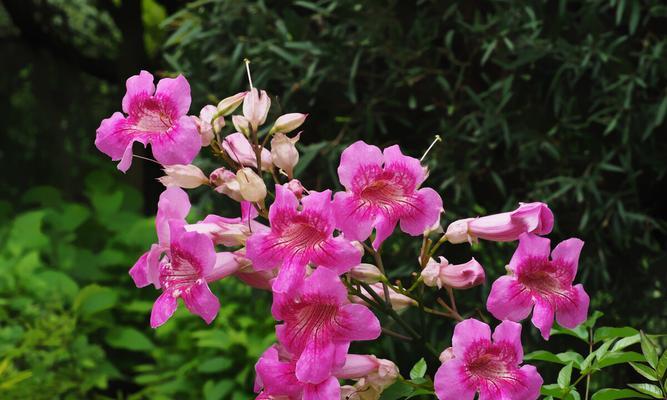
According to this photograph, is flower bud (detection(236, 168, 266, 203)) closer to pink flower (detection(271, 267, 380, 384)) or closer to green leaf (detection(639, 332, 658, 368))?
pink flower (detection(271, 267, 380, 384))

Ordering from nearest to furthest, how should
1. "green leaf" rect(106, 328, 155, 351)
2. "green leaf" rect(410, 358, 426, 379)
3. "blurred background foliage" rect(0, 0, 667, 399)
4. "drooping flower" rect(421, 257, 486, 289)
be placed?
"drooping flower" rect(421, 257, 486, 289)
"green leaf" rect(410, 358, 426, 379)
"blurred background foliage" rect(0, 0, 667, 399)
"green leaf" rect(106, 328, 155, 351)

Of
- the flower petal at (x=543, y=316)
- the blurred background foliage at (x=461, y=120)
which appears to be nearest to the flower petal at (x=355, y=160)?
the flower petal at (x=543, y=316)

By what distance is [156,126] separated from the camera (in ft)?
3.12

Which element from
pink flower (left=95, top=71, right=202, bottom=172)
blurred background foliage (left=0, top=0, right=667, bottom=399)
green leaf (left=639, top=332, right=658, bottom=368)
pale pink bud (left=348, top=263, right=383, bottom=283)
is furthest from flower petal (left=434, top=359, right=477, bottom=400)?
blurred background foliage (left=0, top=0, right=667, bottom=399)

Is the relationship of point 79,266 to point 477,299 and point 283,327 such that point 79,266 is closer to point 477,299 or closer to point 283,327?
point 477,299

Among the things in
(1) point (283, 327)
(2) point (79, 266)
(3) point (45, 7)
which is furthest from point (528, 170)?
(3) point (45, 7)

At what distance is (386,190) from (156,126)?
24 centimetres

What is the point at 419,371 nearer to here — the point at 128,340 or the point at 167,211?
the point at 167,211

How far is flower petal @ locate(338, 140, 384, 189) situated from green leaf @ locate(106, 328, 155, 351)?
8.90 feet

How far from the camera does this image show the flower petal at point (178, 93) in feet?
3.05

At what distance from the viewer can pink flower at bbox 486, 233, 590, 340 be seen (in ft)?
2.91

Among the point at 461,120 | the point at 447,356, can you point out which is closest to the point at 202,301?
the point at 447,356

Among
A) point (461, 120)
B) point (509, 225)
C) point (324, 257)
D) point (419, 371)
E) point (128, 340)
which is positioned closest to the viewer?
point (324, 257)

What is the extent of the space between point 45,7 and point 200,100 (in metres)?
2.46
